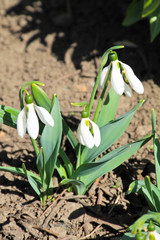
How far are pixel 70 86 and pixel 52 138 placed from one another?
1232 millimetres

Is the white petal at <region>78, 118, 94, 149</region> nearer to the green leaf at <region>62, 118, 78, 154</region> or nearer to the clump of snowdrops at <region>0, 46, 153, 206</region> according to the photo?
the clump of snowdrops at <region>0, 46, 153, 206</region>

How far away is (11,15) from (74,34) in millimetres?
819

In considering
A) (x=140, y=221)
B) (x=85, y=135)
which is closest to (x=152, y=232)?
(x=140, y=221)

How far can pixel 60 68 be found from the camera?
10.4 ft

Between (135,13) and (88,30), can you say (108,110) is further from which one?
(88,30)

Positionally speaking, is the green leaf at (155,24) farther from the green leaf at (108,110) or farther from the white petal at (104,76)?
the white petal at (104,76)

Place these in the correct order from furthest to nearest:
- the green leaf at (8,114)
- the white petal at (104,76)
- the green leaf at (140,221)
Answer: the green leaf at (8,114)
the white petal at (104,76)
the green leaf at (140,221)

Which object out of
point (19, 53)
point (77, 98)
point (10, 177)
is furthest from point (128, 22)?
point (10, 177)

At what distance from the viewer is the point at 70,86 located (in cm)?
299

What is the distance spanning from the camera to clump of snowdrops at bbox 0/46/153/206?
1.57 metres

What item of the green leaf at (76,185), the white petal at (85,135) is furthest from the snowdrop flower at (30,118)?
the green leaf at (76,185)

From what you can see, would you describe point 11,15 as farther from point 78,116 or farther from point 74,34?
point 78,116

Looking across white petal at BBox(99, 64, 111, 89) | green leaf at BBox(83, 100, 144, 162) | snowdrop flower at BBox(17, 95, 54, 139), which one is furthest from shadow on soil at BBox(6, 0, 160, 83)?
snowdrop flower at BBox(17, 95, 54, 139)

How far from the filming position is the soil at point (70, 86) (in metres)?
1.99
